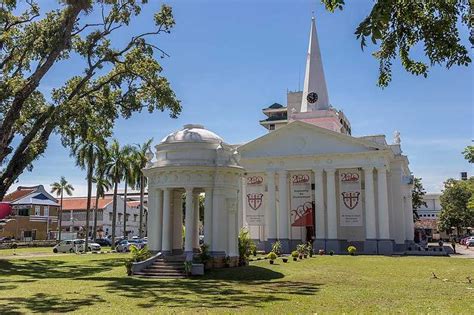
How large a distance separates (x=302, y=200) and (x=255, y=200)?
4586mm

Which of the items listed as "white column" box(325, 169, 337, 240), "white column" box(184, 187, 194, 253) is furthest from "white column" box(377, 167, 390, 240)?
"white column" box(184, 187, 194, 253)

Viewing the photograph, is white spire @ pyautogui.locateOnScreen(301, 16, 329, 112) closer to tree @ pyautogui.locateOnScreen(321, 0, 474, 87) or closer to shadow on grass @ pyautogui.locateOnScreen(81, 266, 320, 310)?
shadow on grass @ pyautogui.locateOnScreen(81, 266, 320, 310)

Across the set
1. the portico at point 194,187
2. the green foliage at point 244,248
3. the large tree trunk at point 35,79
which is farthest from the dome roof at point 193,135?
the large tree trunk at point 35,79

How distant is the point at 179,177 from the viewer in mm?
24625

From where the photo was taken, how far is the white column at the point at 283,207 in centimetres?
4644

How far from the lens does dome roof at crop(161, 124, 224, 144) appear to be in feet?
83.4

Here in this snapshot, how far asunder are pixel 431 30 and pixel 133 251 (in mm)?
19549

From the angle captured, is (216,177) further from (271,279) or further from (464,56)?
(464,56)

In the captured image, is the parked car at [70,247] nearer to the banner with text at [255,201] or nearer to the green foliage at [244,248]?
the banner with text at [255,201]

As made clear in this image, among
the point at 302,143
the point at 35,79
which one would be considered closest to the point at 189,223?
the point at 35,79

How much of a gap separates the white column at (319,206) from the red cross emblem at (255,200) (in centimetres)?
536

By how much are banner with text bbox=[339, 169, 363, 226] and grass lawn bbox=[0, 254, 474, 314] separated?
17.9 metres

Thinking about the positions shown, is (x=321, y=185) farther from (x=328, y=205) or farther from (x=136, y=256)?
(x=136, y=256)

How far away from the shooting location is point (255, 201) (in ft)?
154
